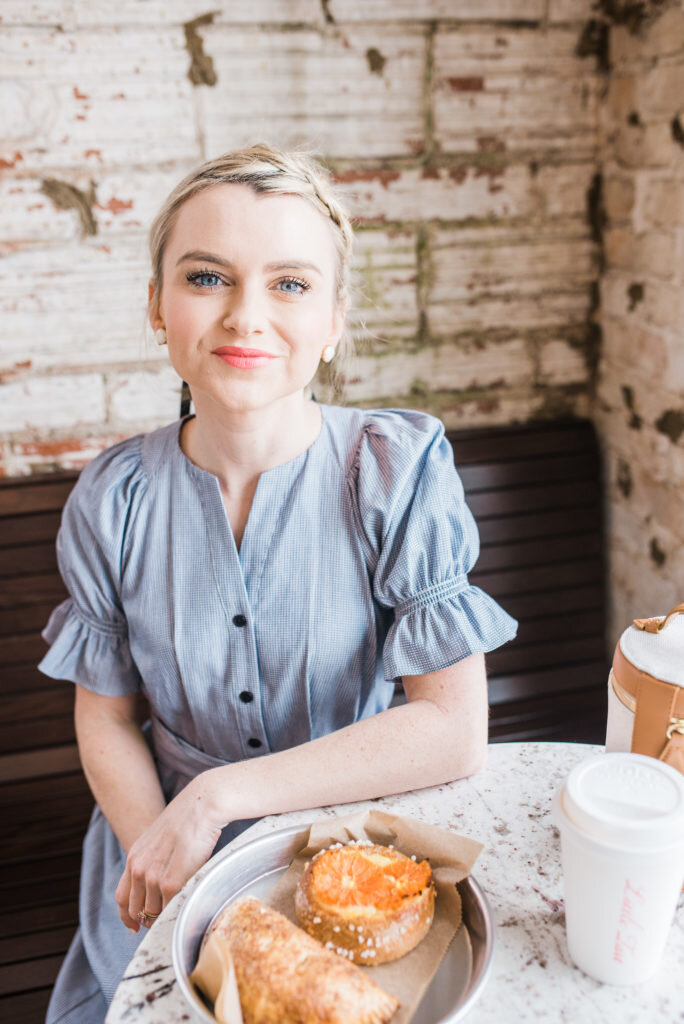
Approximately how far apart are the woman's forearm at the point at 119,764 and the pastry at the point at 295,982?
1.87 feet

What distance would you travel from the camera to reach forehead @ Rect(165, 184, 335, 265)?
1.13 metres

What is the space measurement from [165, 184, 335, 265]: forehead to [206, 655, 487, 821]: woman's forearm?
2.08 ft

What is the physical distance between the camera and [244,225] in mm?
1132

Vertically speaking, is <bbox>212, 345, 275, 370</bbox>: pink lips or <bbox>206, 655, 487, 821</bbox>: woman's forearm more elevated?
<bbox>212, 345, 275, 370</bbox>: pink lips

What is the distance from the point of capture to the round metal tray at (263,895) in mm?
737

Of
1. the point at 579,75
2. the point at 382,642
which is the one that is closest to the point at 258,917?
the point at 382,642

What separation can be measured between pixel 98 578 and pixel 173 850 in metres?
0.45

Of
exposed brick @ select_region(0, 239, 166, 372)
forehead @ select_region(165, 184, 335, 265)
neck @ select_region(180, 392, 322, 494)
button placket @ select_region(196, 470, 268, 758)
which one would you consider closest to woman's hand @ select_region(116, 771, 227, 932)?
button placket @ select_region(196, 470, 268, 758)

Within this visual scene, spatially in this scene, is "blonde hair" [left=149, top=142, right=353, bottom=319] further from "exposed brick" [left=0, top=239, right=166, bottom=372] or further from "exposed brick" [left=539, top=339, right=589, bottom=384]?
"exposed brick" [left=539, top=339, right=589, bottom=384]

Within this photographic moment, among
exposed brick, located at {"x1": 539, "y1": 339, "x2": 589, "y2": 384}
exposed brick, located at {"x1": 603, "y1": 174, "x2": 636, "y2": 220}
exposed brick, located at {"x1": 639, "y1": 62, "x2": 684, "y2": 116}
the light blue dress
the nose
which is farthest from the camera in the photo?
→ exposed brick, located at {"x1": 539, "y1": 339, "x2": 589, "y2": 384}

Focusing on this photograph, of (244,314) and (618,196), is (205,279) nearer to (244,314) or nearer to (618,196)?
(244,314)

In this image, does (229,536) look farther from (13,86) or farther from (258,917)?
(13,86)

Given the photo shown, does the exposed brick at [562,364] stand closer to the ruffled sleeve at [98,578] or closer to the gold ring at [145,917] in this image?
the ruffled sleeve at [98,578]

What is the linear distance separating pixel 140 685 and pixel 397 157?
129cm
